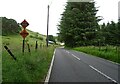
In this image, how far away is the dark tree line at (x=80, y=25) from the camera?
7988 cm

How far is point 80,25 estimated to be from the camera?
81.5 metres

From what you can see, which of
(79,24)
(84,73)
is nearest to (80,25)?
(79,24)

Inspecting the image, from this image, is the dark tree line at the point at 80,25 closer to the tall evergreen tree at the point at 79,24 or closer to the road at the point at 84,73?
the tall evergreen tree at the point at 79,24

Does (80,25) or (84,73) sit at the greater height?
(80,25)

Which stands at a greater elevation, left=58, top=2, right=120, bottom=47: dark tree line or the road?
left=58, top=2, right=120, bottom=47: dark tree line

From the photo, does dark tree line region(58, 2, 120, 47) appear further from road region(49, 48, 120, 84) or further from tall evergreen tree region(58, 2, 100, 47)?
road region(49, 48, 120, 84)

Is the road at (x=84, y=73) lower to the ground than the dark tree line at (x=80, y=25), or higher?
lower

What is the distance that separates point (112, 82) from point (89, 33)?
6480 centimetres

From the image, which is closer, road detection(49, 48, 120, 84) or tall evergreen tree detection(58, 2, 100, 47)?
road detection(49, 48, 120, 84)

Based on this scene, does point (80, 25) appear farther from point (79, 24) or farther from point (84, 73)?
point (84, 73)

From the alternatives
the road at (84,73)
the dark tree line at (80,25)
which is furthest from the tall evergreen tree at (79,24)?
the road at (84,73)

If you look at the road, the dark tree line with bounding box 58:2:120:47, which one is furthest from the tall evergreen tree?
the road

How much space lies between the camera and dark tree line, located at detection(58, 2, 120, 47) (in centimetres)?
7988

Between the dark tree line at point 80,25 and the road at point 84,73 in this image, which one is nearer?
the road at point 84,73
